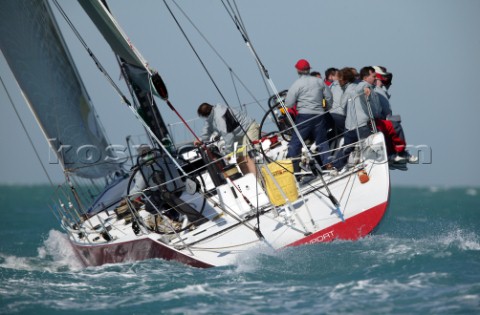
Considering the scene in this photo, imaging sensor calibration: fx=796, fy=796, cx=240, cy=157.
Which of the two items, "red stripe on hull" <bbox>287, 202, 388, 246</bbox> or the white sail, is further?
the white sail

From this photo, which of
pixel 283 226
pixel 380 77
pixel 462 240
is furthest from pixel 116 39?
pixel 462 240

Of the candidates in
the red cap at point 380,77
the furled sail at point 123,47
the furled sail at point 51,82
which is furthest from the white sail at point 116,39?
the red cap at point 380,77

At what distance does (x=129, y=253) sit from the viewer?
9.65 meters

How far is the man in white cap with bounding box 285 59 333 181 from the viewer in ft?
32.3

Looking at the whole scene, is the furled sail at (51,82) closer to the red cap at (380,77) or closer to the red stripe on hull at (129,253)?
the red stripe on hull at (129,253)

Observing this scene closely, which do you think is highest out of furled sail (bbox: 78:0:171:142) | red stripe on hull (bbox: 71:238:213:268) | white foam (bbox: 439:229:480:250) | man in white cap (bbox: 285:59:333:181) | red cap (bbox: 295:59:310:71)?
furled sail (bbox: 78:0:171:142)

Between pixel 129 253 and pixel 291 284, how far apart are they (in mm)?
2426

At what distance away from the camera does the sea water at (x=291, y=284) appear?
24.5ft

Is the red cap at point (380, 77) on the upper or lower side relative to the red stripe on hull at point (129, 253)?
upper

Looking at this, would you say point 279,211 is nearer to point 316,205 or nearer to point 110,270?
point 316,205

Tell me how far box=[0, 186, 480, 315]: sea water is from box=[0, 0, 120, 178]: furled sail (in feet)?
11.3

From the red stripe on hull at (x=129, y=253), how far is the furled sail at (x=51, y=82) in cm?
196

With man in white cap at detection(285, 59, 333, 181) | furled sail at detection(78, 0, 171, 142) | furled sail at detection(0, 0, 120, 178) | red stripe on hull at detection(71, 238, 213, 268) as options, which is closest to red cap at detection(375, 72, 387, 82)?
man in white cap at detection(285, 59, 333, 181)

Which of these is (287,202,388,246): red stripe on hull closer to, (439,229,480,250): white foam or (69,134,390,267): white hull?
(69,134,390,267): white hull
